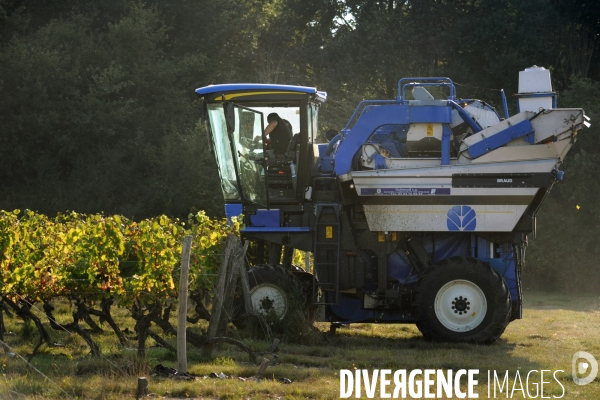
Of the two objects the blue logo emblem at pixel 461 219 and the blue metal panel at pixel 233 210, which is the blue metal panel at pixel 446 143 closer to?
the blue logo emblem at pixel 461 219

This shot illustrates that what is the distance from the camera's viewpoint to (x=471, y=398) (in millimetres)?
8844

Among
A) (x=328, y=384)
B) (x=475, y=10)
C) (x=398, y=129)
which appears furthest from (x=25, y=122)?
(x=328, y=384)

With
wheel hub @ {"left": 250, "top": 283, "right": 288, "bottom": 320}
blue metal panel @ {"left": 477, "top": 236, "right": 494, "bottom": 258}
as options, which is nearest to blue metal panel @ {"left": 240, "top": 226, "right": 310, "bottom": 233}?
wheel hub @ {"left": 250, "top": 283, "right": 288, "bottom": 320}

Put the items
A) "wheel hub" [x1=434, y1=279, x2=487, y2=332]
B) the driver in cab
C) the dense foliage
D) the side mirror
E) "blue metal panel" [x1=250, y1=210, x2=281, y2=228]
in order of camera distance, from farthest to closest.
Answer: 1. "blue metal panel" [x1=250, y1=210, x2=281, y2=228]
2. the driver in cab
3. the side mirror
4. "wheel hub" [x1=434, y1=279, x2=487, y2=332]
5. the dense foliage

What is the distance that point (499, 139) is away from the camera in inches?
508

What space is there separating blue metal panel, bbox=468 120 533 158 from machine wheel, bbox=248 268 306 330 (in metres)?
2.90

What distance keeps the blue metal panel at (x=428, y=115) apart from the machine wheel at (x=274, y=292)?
2.66 meters

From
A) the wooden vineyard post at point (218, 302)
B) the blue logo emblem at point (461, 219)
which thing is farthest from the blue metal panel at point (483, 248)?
the wooden vineyard post at point (218, 302)

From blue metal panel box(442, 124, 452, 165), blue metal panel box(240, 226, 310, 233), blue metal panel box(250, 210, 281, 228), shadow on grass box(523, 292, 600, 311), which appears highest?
blue metal panel box(442, 124, 452, 165)

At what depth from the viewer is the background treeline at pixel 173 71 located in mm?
29969

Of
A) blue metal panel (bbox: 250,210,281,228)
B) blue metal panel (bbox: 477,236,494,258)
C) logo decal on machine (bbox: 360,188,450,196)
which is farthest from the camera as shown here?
blue metal panel (bbox: 250,210,281,228)

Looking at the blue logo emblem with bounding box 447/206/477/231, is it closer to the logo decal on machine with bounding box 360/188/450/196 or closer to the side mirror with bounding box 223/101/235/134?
the logo decal on machine with bounding box 360/188/450/196

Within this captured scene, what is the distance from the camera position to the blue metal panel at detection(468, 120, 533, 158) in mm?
12883

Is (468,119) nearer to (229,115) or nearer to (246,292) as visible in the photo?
(229,115)
